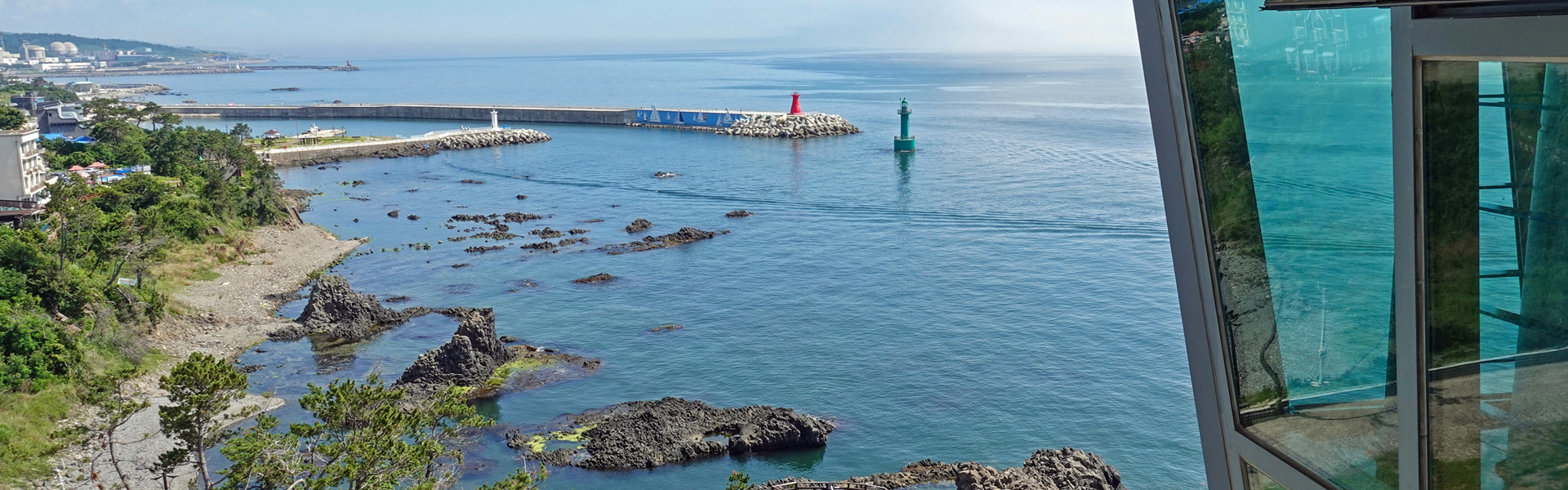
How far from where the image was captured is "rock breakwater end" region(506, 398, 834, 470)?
19.0 metres

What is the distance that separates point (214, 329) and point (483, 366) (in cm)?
861

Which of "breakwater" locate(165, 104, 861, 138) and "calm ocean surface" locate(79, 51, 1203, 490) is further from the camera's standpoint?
"breakwater" locate(165, 104, 861, 138)

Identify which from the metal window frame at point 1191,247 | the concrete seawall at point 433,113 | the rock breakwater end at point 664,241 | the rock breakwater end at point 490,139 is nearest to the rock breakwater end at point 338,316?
the rock breakwater end at point 664,241

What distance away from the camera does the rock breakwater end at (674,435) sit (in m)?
19.0

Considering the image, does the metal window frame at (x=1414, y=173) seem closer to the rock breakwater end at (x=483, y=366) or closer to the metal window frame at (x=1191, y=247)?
the metal window frame at (x=1191, y=247)

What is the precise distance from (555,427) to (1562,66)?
63.8 feet

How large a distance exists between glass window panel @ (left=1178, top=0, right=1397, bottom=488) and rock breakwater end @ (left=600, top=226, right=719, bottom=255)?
3503 centimetres

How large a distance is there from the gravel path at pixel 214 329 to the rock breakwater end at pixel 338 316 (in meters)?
0.84

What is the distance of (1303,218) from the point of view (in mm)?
3691

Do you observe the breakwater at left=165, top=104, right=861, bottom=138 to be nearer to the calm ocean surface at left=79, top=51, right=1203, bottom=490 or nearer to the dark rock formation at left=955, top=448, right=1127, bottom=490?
the calm ocean surface at left=79, top=51, right=1203, bottom=490

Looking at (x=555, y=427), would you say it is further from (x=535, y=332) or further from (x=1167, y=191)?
(x=1167, y=191)

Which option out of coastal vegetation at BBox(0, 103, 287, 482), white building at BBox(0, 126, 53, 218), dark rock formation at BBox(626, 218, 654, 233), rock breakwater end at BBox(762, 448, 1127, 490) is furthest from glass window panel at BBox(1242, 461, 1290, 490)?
dark rock formation at BBox(626, 218, 654, 233)

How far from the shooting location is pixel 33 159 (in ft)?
124

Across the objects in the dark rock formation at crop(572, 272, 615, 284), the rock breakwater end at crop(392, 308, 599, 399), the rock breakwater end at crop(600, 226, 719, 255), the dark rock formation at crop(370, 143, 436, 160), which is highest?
the dark rock formation at crop(370, 143, 436, 160)
